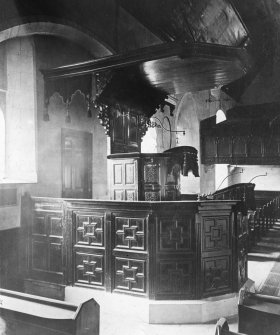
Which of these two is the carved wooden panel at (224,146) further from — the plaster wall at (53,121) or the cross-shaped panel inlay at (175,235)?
the cross-shaped panel inlay at (175,235)

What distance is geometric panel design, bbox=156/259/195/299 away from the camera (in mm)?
4969

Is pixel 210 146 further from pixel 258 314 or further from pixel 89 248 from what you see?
pixel 258 314

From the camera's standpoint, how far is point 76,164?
25.2 ft

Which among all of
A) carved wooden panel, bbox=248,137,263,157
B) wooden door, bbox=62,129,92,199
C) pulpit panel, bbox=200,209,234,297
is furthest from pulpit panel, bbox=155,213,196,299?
carved wooden panel, bbox=248,137,263,157

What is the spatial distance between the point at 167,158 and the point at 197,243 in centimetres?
181

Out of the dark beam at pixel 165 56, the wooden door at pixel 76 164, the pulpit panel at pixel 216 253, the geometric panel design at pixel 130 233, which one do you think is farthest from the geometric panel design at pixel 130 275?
the dark beam at pixel 165 56

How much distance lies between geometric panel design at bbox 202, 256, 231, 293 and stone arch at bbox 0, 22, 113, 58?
175 inches

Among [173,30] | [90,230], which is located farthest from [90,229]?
[173,30]

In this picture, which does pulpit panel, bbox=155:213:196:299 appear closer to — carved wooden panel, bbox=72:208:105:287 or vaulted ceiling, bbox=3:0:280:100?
carved wooden panel, bbox=72:208:105:287

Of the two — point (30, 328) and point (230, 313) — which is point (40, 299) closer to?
point (30, 328)

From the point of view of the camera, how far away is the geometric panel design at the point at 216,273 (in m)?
5.01

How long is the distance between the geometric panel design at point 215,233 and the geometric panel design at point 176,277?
1.18 ft

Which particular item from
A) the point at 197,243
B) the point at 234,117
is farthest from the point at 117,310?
the point at 234,117

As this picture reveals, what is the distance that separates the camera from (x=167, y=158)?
6316 mm
